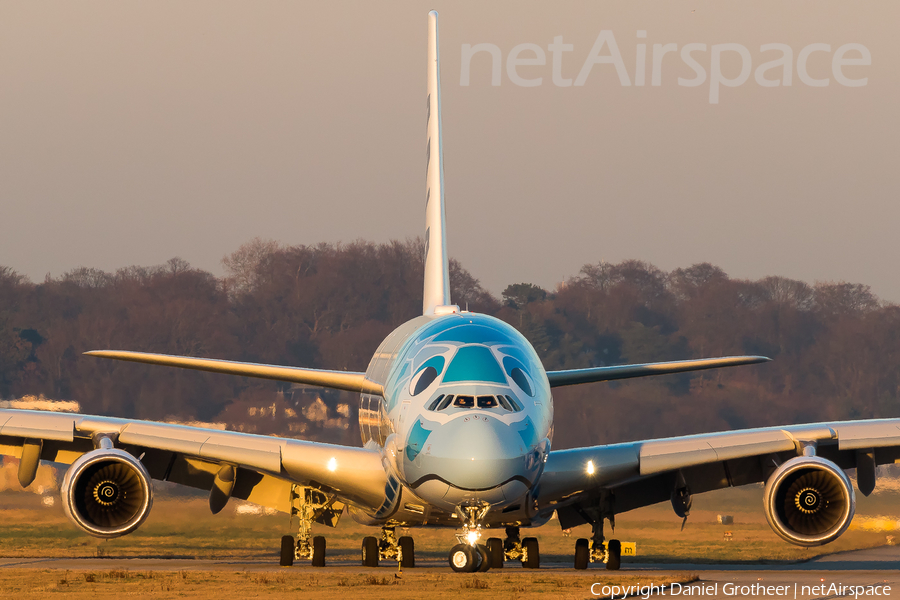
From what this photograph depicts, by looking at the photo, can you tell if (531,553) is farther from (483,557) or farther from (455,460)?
(455,460)

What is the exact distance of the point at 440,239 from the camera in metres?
28.0

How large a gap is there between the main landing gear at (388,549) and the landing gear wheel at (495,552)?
4.39 meters

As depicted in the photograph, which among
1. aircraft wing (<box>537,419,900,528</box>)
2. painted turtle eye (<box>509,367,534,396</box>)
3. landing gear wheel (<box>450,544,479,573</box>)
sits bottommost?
landing gear wheel (<box>450,544,479,573</box>)

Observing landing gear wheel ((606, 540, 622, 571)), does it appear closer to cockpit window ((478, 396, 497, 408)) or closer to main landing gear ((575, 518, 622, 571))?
main landing gear ((575, 518, 622, 571))

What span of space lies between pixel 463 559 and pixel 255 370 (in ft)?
20.7

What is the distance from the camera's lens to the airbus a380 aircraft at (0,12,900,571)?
17.1 meters

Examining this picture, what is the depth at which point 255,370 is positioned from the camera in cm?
2269

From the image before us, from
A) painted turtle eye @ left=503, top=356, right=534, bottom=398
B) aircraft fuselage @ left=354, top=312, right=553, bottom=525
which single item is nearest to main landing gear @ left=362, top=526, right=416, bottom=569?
aircraft fuselage @ left=354, top=312, right=553, bottom=525

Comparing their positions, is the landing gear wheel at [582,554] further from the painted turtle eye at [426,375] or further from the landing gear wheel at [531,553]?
the painted turtle eye at [426,375]

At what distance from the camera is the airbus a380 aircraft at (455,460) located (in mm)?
17125

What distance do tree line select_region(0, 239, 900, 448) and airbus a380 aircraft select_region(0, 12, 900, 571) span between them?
17480mm

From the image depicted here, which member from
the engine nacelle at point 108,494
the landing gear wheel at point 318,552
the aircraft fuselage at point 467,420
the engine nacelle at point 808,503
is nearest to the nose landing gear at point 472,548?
the aircraft fuselage at point 467,420

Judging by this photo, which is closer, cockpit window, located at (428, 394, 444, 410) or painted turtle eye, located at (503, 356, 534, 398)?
cockpit window, located at (428, 394, 444, 410)

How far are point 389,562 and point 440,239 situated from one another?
6901mm
